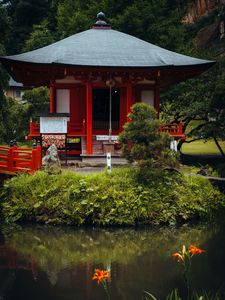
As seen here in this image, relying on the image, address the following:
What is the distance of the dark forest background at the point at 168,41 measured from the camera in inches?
1061

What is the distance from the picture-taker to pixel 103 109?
72.4 feet

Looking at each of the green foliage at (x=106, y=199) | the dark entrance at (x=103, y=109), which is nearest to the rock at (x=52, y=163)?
the green foliage at (x=106, y=199)

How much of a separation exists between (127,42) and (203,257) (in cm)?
1349

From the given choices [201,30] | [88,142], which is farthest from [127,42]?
[201,30]

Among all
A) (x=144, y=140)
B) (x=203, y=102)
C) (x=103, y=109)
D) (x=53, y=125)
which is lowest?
(x=144, y=140)

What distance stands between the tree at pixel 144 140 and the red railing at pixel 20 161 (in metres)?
3.11

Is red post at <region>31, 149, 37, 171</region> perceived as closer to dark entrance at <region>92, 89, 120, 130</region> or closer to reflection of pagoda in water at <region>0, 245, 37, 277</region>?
reflection of pagoda in water at <region>0, 245, 37, 277</region>

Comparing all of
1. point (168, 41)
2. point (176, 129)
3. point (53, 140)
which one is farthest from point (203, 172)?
point (168, 41)

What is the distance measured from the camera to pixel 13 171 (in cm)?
1702

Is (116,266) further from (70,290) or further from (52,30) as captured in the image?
(52,30)

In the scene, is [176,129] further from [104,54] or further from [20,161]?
[20,161]

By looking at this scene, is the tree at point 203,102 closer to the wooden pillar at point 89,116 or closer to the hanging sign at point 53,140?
the wooden pillar at point 89,116

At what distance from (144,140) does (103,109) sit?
6.56m

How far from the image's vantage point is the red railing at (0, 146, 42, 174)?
16641mm
